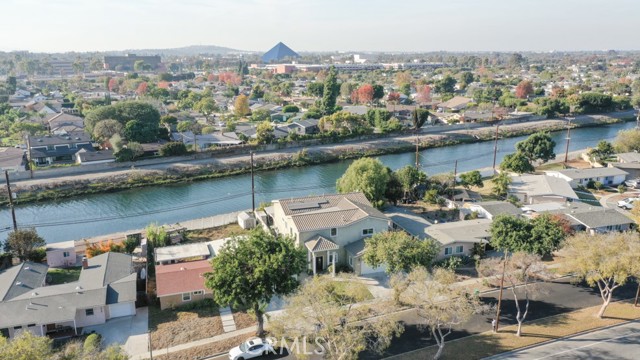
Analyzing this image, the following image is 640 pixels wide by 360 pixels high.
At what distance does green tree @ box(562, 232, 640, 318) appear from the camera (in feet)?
47.7

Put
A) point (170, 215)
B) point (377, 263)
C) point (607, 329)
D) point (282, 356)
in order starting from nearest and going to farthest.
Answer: point (282, 356) < point (607, 329) < point (377, 263) < point (170, 215)

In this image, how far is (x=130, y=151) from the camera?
37438 mm

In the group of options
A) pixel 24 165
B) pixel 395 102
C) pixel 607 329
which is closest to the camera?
pixel 607 329

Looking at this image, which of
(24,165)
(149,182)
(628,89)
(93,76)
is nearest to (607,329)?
(149,182)

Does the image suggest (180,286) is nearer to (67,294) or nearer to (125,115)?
(67,294)

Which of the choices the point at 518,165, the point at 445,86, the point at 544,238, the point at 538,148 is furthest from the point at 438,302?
the point at 445,86

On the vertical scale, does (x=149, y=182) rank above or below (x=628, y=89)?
below

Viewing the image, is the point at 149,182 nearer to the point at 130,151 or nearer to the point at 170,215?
the point at 130,151

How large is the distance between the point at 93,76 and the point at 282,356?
118743mm

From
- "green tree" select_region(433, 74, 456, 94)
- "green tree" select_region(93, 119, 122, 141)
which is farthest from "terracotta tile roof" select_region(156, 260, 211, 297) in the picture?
"green tree" select_region(433, 74, 456, 94)

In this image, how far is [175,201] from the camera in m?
32.4

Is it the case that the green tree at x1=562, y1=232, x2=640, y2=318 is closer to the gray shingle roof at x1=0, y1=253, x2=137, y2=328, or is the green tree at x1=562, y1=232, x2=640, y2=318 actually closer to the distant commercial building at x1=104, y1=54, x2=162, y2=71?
the gray shingle roof at x1=0, y1=253, x2=137, y2=328

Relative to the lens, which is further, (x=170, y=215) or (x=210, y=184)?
(x=210, y=184)

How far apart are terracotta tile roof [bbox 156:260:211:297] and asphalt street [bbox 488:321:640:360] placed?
10.4 metres
